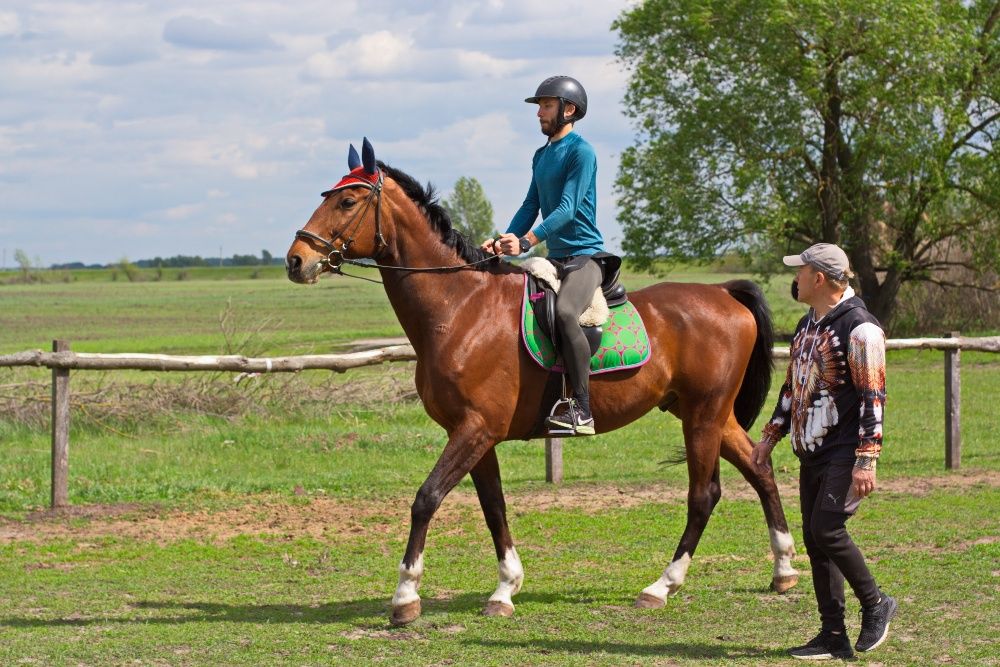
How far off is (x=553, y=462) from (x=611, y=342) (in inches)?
180

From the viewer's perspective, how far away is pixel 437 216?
22.5 feet

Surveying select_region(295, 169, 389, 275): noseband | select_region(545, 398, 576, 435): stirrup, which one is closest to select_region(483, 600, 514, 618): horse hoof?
select_region(545, 398, 576, 435): stirrup

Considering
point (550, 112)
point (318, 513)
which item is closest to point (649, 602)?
point (550, 112)

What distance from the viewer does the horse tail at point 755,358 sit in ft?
25.1

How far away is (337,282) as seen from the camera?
78.2 metres

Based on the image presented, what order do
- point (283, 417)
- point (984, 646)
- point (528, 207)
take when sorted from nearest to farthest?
1. point (984, 646)
2. point (528, 207)
3. point (283, 417)

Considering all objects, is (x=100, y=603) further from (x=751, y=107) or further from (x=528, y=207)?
(x=751, y=107)

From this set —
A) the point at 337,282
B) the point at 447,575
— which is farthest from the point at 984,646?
the point at 337,282

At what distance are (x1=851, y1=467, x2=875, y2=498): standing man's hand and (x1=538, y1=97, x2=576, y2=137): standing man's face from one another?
2.75m

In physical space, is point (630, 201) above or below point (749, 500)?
above

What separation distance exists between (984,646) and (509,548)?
2.62 metres

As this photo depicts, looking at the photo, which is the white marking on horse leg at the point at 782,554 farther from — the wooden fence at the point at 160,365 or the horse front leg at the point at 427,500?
the wooden fence at the point at 160,365

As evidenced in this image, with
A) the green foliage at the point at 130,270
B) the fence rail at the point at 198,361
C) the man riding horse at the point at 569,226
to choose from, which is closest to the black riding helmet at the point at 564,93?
the man riding horse at the point at 569,226

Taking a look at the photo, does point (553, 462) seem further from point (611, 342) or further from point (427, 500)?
point (427, 500)
